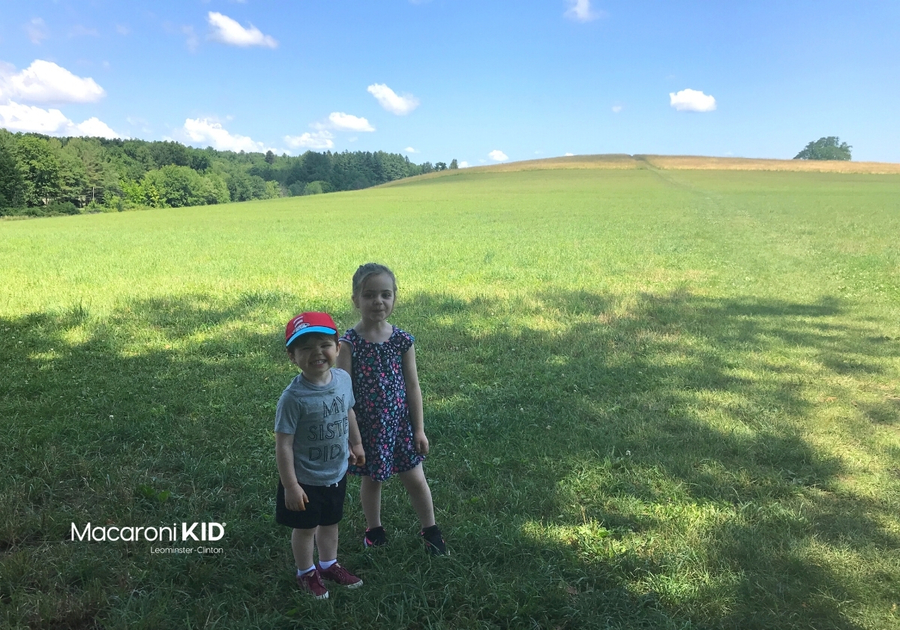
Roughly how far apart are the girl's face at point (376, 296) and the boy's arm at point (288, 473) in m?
0.78

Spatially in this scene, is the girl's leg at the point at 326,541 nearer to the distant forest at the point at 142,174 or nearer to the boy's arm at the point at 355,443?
the boy's arm at the point at 355,443

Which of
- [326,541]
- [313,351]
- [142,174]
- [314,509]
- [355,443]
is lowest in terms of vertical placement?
[326,541]

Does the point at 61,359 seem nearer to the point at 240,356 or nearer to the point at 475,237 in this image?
the point at 240,356

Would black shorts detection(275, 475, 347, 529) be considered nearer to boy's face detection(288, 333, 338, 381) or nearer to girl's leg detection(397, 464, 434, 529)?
girl's leg detection(397, 464, 434, 529)

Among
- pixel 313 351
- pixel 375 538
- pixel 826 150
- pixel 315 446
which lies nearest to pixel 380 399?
pixel 315 446

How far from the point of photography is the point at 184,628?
105 inches

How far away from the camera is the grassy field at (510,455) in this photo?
2.89 metres

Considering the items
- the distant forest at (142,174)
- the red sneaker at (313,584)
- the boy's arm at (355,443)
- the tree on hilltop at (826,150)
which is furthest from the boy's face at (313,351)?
the tree on hilltop at (826,150)

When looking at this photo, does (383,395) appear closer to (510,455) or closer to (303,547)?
(303,547)

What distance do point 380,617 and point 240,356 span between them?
15.4 ft

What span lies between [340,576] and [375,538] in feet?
1.27

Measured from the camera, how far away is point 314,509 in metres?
2.74

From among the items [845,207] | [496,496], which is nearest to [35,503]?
[496,496]

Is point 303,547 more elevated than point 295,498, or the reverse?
point 295,498
